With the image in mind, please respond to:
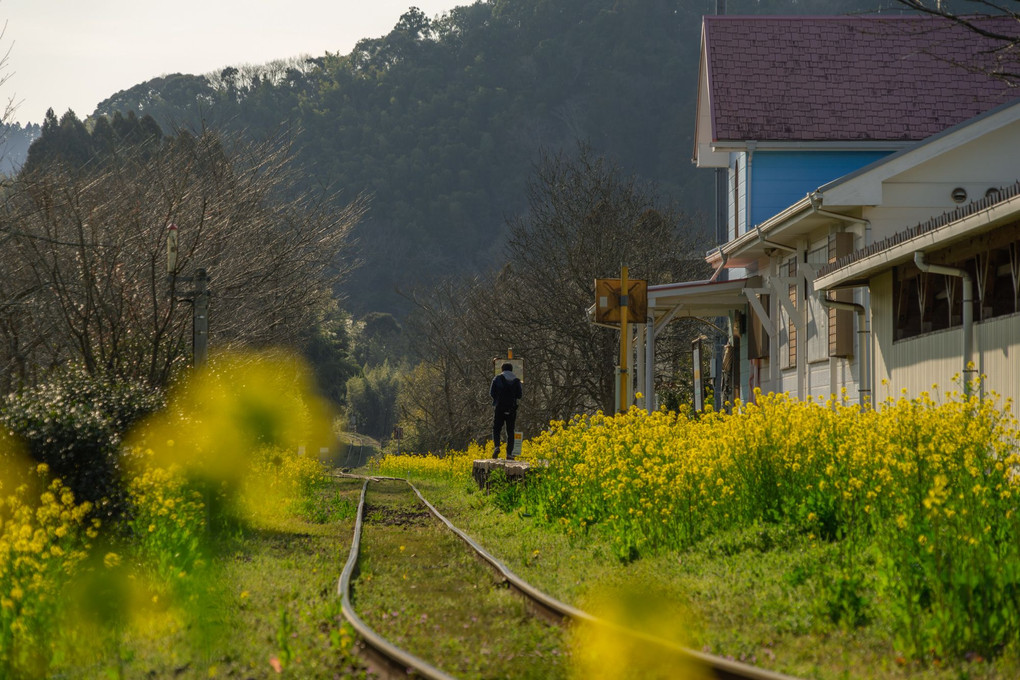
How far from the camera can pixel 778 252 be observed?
23.6 m

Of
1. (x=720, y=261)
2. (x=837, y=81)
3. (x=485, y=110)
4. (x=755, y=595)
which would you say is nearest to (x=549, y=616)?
(x=755, y=595)

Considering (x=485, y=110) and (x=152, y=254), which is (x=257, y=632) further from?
(x=485, y=110)

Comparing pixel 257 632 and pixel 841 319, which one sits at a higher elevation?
pixel 841 319

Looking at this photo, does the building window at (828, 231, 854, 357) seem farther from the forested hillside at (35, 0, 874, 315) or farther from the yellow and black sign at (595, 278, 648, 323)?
the forested hillside at (35, 0, 874, 315)

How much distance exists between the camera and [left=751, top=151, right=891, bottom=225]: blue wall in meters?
24.7

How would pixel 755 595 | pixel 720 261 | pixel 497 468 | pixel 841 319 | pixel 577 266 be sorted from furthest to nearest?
pixel 577 266, pixel 720 261, pixel 497 468, pixel 841 319, pixel 755 595

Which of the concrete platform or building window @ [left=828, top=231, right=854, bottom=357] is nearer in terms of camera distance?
building window @ [left=828, top=231, right=854, bottom=357]

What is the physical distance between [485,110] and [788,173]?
8716cm

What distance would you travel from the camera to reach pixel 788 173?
976 inches

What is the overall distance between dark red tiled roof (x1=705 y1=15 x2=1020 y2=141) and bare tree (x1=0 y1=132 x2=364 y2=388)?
11.4m

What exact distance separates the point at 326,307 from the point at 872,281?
2728cm

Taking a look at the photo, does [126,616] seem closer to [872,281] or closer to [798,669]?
[798,669]

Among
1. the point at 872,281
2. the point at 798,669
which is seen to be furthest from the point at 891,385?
the point at 798,669

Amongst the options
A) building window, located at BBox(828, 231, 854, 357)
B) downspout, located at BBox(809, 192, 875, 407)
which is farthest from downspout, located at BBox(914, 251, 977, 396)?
building window, located at BBox(828, 231, 854, 357)
